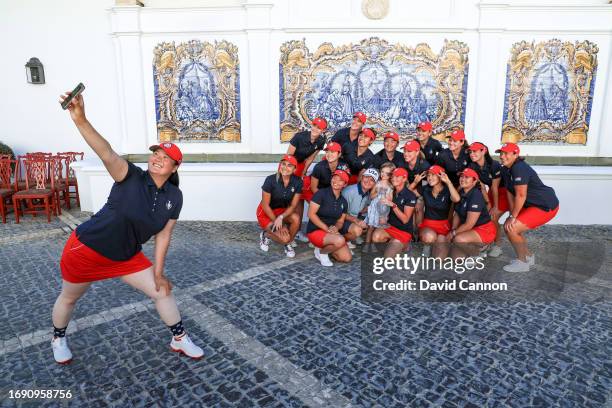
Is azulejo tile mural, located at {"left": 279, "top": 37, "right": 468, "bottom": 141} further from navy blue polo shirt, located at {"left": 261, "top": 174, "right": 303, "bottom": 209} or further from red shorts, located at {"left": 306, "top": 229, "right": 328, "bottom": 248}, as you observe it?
red shorts, located at {"left": 306, "top": 229, "right": 328, "bottom": 248}

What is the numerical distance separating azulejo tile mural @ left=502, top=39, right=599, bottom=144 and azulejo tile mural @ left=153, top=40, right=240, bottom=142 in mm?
5313

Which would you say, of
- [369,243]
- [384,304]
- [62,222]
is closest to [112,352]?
[384,304]

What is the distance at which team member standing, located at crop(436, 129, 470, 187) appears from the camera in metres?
6.15

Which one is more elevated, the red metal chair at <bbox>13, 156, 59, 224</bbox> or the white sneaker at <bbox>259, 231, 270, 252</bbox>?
the red metal chair at <bbox>13, 156, 59, 224</bbox>

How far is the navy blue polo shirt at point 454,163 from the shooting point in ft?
20.4

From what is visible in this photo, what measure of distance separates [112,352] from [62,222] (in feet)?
17.0

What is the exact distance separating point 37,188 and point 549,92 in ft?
32.4

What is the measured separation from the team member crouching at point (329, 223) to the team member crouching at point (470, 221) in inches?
57.6

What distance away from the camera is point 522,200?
5574 mm

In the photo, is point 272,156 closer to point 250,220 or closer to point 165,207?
point 250,220

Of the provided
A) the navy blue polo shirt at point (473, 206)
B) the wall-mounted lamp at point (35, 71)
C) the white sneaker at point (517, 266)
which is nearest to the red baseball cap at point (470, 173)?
the navy blue polo shirt at point (473, 206)

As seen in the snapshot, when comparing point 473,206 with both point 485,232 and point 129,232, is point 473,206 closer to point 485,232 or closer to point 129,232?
point 485,232

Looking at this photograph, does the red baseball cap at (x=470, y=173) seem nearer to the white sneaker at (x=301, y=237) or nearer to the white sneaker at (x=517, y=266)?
the white sneaker at (x=517, y=266)

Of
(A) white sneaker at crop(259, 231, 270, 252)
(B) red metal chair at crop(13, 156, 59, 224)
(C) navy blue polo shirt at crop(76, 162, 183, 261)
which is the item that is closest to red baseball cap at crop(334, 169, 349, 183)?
(A) white sneaker at crop(259, 231, 270, 252)
